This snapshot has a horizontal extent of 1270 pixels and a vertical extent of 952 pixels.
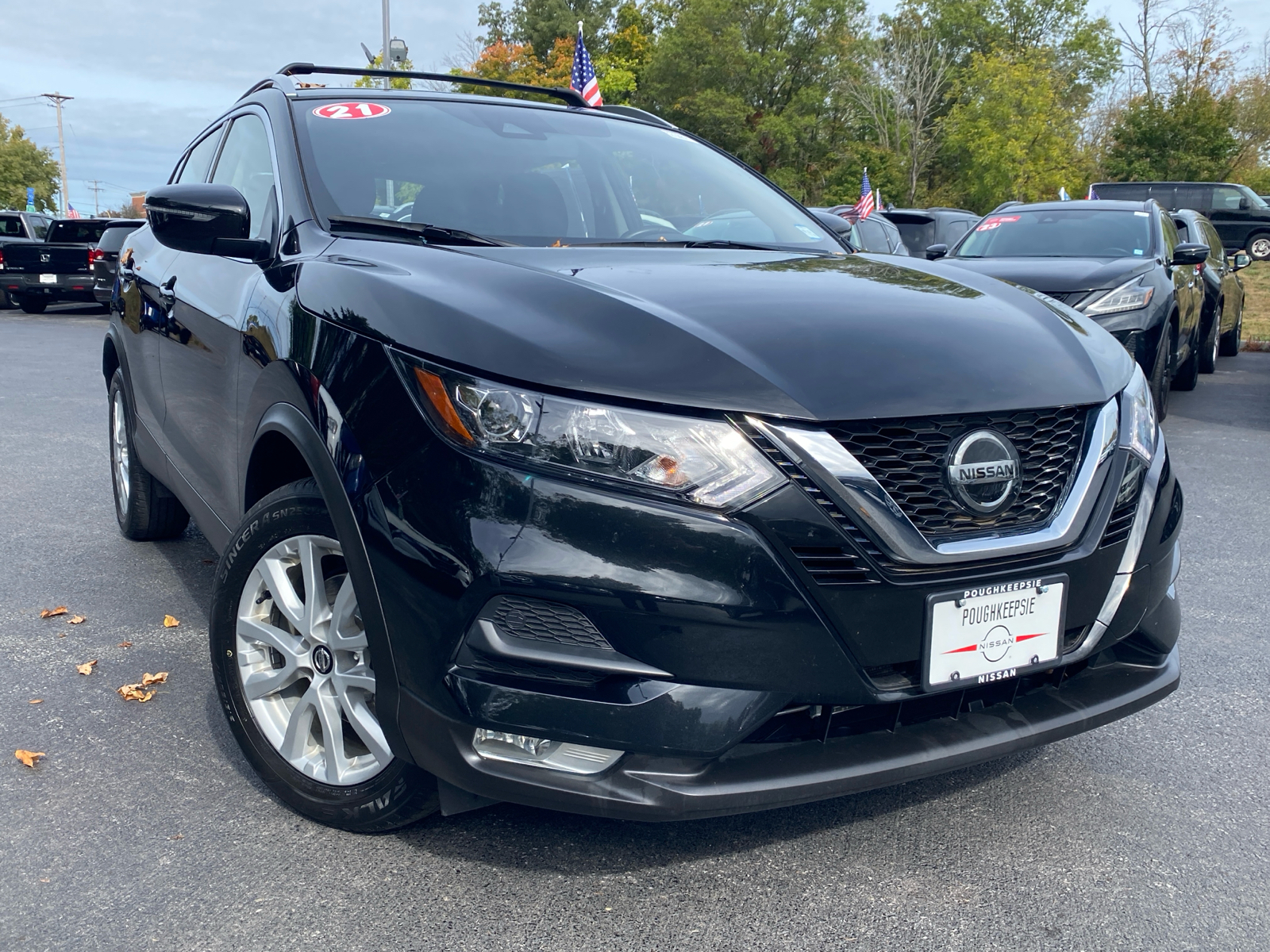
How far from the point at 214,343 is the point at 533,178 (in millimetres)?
1016

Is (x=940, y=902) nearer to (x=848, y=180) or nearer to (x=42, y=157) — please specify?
(x=848, y=180)

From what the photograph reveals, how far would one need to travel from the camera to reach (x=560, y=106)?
152 inches

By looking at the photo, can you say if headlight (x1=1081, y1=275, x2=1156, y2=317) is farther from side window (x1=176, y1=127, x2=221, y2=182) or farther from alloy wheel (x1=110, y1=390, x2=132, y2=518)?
alloy wheel (x1=110, y1=390, x2=132, y2=518)

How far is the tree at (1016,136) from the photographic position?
34844 mm

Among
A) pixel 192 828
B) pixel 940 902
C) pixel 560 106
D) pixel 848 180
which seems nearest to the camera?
pixel 940 902

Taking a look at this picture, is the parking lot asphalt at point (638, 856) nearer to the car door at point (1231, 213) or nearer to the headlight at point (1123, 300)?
the headlight at point (1123, 300)

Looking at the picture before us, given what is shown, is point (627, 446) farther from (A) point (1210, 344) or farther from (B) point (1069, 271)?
(A) point (1210, 344)

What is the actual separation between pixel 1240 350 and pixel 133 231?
46.2ft

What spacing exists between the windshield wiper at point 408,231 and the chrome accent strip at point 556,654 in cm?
119

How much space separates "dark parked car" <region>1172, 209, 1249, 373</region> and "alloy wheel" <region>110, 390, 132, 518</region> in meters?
8.64

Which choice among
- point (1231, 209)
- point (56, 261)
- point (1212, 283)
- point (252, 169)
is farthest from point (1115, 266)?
point (1231, 209)

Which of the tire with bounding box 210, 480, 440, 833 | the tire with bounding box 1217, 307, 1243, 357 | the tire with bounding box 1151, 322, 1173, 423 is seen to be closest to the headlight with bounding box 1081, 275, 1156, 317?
the tire with bounding box 1151, 322, 1173, 423

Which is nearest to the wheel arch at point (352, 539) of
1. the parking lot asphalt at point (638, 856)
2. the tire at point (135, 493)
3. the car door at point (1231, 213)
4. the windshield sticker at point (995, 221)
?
the parking lot asphalt at point (638, 856)

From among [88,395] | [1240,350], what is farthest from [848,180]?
[88,395]
